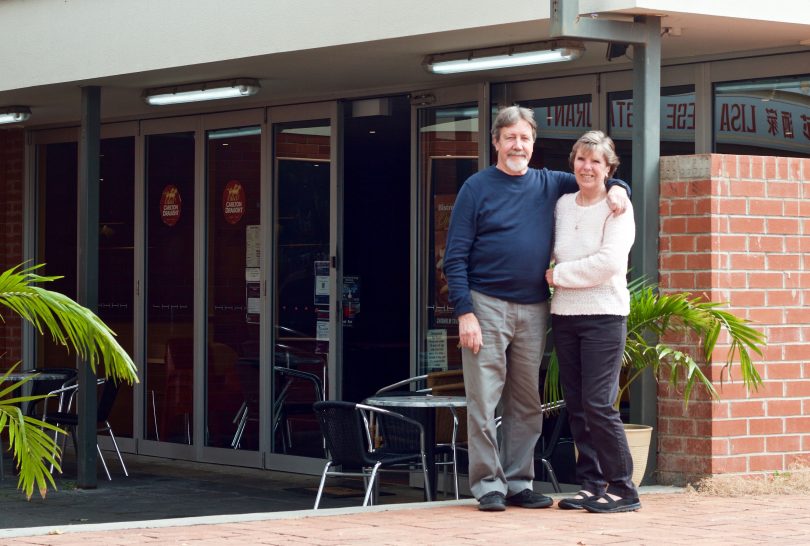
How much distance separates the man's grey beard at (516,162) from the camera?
6.88 m

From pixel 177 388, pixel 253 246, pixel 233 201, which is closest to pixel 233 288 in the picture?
pixel 253 246

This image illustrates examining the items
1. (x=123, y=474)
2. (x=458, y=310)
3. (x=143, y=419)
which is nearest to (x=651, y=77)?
(x=458, y=310)

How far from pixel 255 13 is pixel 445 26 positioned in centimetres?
148

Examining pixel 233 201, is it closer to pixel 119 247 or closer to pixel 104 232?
pixel 119 247

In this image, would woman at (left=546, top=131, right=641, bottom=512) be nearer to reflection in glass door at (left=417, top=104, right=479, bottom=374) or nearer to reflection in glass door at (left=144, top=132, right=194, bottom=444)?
reflection in glass door at (left=417, top=104, right=479, bottom=374)

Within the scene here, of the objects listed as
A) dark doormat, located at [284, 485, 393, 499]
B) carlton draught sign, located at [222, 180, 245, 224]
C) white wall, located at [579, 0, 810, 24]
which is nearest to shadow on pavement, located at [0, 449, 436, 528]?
dark doormat, located at [284, 485, 393, 499]

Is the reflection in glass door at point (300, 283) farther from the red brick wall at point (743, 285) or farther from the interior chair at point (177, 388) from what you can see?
the red brick wall at point (743, 285)

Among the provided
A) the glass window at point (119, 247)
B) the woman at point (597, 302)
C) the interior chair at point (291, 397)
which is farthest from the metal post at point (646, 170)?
the glass window at point (119, 247)

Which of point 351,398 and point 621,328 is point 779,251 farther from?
point 351,398

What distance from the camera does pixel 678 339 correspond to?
777 cm

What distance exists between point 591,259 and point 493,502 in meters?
1.19

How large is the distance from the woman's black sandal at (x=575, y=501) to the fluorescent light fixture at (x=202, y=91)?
415cm

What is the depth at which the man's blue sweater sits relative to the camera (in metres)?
6.88

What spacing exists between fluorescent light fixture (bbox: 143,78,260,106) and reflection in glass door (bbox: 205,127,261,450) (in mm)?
1251
